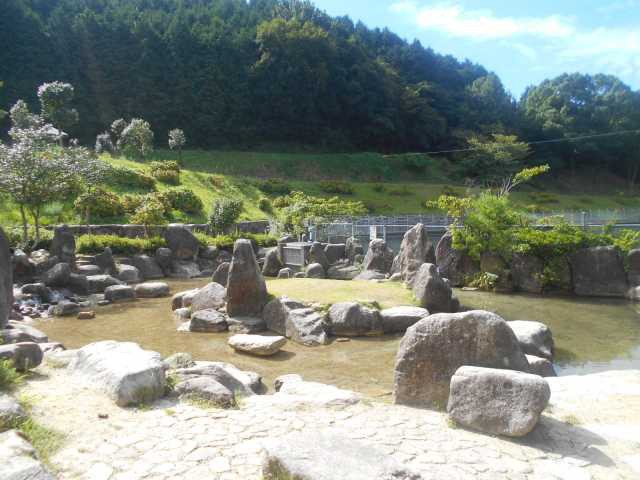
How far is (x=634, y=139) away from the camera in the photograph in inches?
2613

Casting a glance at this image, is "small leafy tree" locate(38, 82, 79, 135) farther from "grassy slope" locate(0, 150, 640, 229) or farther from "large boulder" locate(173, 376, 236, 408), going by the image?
"large boulder" locate(173, 376, 236, 408)

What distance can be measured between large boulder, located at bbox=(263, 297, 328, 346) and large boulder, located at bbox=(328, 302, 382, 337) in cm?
29

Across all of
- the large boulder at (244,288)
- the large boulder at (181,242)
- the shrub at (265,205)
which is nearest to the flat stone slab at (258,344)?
the large boulder at (244,288)

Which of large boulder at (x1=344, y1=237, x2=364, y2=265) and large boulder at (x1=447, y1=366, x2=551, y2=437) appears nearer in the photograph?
large boulder at (x1=447, y1=366, x2=551, y2=437)

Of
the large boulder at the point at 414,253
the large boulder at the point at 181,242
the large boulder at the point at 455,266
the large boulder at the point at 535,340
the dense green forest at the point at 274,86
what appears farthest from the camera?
the dense green forest at the point at 274,86

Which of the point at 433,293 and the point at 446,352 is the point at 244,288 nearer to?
the point at 433,293

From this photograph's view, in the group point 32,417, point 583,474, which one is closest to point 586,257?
point 583,474

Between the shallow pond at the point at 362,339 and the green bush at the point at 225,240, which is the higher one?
the green bush at the point at 225,240

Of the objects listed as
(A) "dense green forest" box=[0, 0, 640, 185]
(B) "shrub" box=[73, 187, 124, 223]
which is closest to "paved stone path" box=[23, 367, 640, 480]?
(B) "shrub" box=[73, 187, 124, 223]

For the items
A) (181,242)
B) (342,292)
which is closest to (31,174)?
(181,242)

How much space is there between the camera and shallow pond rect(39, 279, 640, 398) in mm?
8727

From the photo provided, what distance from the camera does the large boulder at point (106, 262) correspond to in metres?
19.0

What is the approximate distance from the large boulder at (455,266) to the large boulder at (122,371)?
44.7 feet

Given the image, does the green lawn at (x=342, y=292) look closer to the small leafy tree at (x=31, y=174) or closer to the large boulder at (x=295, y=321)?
the large boulder at (x=295, y=321)
